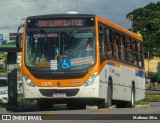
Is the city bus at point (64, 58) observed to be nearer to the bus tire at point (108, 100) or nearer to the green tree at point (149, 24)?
the bus tire at point (108, 100)

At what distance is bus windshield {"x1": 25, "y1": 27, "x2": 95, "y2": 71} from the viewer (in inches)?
789

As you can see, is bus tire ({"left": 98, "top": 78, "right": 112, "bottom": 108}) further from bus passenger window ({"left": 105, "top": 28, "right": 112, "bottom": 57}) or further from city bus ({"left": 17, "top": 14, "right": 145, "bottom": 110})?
bus passenger window ({"left": 105, "top": 28, "right": 112, "bottom": 57})

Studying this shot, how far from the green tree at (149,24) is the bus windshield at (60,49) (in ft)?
235

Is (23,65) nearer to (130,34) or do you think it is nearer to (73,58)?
(73,58)

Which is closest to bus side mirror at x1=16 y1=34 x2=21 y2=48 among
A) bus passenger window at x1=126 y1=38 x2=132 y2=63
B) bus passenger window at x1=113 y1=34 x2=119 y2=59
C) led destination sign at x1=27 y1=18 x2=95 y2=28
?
led destination sign at x1=27 y1=18 x2=95 y2=28

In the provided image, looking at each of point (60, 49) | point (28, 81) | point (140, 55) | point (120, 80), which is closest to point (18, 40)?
point (28, 81)

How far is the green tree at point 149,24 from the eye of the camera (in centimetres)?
9125

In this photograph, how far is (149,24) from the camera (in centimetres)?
9438

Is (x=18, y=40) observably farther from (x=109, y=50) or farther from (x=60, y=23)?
(x=109, y=50)

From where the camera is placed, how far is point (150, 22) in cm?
9375

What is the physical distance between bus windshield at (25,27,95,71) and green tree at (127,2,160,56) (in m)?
71.6

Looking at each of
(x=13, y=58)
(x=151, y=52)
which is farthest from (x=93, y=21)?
(x=151, y=52)

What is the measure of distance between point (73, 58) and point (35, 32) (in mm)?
1683

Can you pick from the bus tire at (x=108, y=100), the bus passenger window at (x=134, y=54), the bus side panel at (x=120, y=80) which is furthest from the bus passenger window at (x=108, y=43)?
the bus passenger window at (x=134, y=54)
